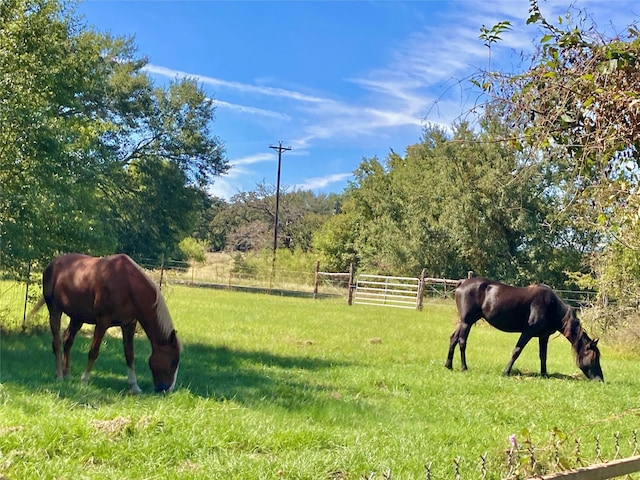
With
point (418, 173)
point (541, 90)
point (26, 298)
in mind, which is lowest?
point (26, 298)

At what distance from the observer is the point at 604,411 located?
702 centimetres

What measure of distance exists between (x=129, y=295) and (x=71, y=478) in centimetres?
330

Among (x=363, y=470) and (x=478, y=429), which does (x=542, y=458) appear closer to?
(x=363, y=470)

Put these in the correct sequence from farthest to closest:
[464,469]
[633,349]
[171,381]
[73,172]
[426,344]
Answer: [633,349]
[426,344]
[73,172]
[171,381]
[464,469]

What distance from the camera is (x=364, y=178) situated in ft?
140

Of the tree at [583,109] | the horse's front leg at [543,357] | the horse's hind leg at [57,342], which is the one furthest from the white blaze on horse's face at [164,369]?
the horse's front leg at [543,357]

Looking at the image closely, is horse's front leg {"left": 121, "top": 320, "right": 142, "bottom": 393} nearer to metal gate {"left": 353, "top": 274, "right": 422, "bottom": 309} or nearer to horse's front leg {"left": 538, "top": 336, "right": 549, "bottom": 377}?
horse's front leg {"left": 538, "top": 336, "right": 549, "bottom": 377}

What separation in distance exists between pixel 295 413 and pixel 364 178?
123 ft

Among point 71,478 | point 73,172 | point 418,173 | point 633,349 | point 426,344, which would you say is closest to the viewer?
point 71,478

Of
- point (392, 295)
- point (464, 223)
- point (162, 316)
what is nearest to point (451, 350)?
point (162, 316)

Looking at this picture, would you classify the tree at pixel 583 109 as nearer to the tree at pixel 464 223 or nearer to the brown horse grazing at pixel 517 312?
the brown horse grazing at pixel 517 312

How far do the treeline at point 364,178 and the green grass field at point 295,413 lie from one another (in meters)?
1.57

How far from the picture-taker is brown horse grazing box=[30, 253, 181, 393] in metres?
6.55

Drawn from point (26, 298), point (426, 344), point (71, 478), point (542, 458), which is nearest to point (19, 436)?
point (71, 478)
